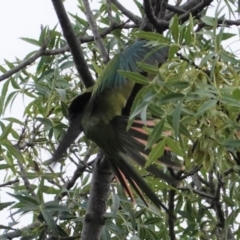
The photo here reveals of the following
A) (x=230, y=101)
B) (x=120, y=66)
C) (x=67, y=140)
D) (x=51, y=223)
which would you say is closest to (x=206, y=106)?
(x=230, y=101)

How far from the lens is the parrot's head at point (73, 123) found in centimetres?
139

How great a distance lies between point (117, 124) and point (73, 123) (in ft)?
0.32

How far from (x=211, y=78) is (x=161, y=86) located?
0.25ft

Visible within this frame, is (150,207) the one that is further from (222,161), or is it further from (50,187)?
(222,161)

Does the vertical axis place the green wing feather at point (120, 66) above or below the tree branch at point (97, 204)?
above

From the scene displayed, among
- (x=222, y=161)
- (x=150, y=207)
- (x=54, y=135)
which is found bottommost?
(x=222, y=161)

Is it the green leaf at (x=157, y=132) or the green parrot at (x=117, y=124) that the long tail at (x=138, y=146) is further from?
the green leaf at (x=157, y=132)

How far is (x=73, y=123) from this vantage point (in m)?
1.44

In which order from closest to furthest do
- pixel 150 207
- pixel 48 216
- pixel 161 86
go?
pixel 161 86 → pixel 48 216 → pixel 150 207

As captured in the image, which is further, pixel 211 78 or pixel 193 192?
pixel 193 192

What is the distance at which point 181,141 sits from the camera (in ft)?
3.46

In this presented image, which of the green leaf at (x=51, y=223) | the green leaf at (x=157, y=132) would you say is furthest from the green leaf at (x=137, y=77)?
the green leaf at (x=51, y=223)

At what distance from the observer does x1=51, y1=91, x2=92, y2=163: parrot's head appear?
1391mm

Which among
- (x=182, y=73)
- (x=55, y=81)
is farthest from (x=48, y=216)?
(x=182, y=73)
